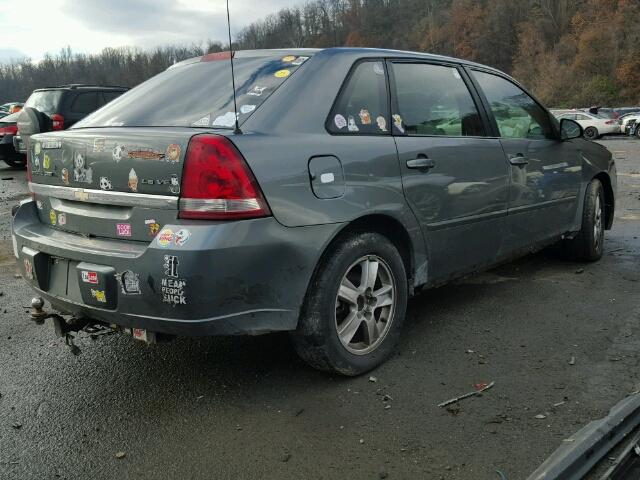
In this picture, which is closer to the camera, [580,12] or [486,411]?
[486,411]

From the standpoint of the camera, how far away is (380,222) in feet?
10.6

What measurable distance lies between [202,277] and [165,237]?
24 centimetres

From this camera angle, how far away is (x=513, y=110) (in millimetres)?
4434

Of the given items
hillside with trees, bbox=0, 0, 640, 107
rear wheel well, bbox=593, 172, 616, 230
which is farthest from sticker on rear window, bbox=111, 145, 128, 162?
hillside with trees, bbox=0, 0, 640, 107

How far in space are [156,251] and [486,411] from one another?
1584 millimetres

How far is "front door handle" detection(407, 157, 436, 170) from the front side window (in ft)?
3.25

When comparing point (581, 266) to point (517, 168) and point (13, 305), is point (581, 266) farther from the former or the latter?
point (13, 305)

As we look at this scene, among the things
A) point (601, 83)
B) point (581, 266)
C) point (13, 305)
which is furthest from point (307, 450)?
point (601, 83)

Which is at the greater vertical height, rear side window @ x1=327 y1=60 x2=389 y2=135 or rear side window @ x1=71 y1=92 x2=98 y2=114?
rear side window @ x1=71 y1=92 x2=98 y2=114

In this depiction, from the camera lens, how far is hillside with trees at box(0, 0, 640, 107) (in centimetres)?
5038

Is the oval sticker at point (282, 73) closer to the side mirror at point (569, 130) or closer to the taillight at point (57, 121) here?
the side mirror at point (569, 130)

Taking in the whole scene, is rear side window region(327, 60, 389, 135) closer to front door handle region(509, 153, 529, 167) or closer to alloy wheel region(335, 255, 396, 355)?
alloy wheel region(335, 255, 396, 355)

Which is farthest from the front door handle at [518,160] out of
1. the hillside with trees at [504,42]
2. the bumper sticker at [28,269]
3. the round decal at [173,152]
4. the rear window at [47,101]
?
the hillside with trees at [504,42]

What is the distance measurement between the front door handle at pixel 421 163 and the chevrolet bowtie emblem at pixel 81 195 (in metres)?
1.61
